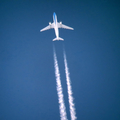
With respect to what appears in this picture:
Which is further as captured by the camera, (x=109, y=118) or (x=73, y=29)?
(x=73, y=29)

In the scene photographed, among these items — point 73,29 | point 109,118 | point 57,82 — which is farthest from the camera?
point 73,29

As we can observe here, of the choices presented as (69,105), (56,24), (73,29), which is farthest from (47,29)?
(69,105)

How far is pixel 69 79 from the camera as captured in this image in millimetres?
19094

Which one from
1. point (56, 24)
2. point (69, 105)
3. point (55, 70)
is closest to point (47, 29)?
point (56, 24)

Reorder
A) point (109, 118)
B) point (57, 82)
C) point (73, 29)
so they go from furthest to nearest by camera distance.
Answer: point (73, 29) → point (57, 82) → point (109, 118)

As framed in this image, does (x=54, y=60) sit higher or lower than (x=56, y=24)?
lower

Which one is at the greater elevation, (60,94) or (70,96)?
(60,94)

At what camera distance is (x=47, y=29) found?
21000 millimetres

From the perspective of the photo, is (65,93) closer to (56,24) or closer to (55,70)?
(55,70)

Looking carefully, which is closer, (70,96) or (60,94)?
(70,96)

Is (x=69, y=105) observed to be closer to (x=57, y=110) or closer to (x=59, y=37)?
(x=57, y=110)

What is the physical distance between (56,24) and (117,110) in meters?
18.8

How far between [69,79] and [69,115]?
6.10m

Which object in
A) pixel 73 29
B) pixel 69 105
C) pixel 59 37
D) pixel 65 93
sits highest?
pixel 73 29
